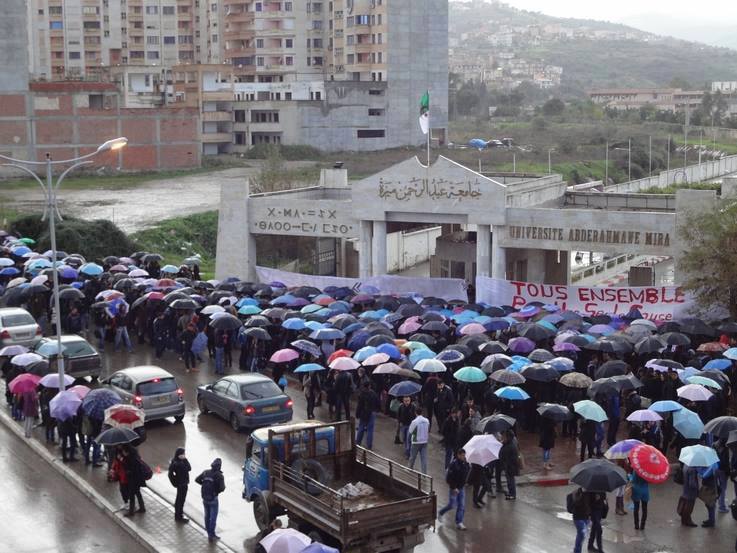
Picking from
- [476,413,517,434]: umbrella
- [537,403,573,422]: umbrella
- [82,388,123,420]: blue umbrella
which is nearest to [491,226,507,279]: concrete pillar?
[537,403,573,422]: umbrella

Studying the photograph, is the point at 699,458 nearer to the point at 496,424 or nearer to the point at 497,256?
the point at 496,424

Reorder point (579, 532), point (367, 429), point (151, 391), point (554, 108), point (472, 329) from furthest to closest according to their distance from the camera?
point (554, 108) < point (472, 329) < point (151, 391) < point (367, 429) < point (579, 532)

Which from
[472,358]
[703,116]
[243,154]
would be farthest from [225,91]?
[472,358]

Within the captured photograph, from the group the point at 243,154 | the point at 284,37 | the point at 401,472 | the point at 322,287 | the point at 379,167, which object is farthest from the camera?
the point at 284,37

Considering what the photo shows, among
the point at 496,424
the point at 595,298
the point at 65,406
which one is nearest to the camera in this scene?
the point at 496,424

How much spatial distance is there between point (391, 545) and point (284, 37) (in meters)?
102

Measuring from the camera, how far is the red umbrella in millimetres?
15531

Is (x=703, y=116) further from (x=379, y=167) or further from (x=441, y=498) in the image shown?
(x=441, y=498)

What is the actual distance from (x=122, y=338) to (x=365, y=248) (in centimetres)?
867

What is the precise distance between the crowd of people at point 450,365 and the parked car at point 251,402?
1.15m

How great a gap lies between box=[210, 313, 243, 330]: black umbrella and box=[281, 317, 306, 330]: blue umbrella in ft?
3.91

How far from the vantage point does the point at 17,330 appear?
2762 cm

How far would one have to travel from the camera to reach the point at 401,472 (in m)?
15.3

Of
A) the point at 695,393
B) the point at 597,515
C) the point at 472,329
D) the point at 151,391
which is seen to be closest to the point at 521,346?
the point at 472,329
